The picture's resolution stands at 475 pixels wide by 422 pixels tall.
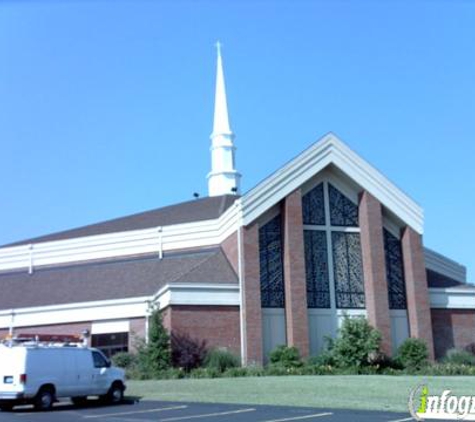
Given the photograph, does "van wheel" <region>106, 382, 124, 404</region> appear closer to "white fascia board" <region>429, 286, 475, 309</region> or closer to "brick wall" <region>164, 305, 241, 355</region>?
"brick wall" <region>164, 305, 241, 355</region>

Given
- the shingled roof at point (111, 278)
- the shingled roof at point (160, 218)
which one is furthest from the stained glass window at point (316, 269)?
the shingled roof at point (160, 218)

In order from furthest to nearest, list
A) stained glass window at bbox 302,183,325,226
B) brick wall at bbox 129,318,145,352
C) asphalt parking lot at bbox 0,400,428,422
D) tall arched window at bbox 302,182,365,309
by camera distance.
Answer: stained glass window at bbox 302,183,325,226 → tall arched window at bbox 302,182,365,309 → brick wall at bbox 129,318,145,352 → asphalt parking lot at bbox 0,400,428,422

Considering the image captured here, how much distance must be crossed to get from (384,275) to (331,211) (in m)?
4.17

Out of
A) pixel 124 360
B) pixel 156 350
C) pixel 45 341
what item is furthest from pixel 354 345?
pixel 45 341

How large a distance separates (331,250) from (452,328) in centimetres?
791

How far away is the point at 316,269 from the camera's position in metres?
36.7

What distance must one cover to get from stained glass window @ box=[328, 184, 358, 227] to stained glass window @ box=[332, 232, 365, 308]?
2.09 ft

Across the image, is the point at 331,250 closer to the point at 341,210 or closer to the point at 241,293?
the point at 341,210

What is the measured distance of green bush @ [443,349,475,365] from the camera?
3531 cm

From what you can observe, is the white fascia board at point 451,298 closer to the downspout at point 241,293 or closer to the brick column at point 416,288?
the brick column at point 416,288

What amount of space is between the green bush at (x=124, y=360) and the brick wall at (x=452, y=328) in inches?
623

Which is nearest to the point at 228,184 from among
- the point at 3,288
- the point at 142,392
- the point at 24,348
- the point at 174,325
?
the point at 3,288

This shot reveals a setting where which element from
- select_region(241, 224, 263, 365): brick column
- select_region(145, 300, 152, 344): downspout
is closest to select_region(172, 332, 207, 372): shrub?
select_region(145, 300, 152, 344): downspout

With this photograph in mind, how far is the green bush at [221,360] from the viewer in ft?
102
